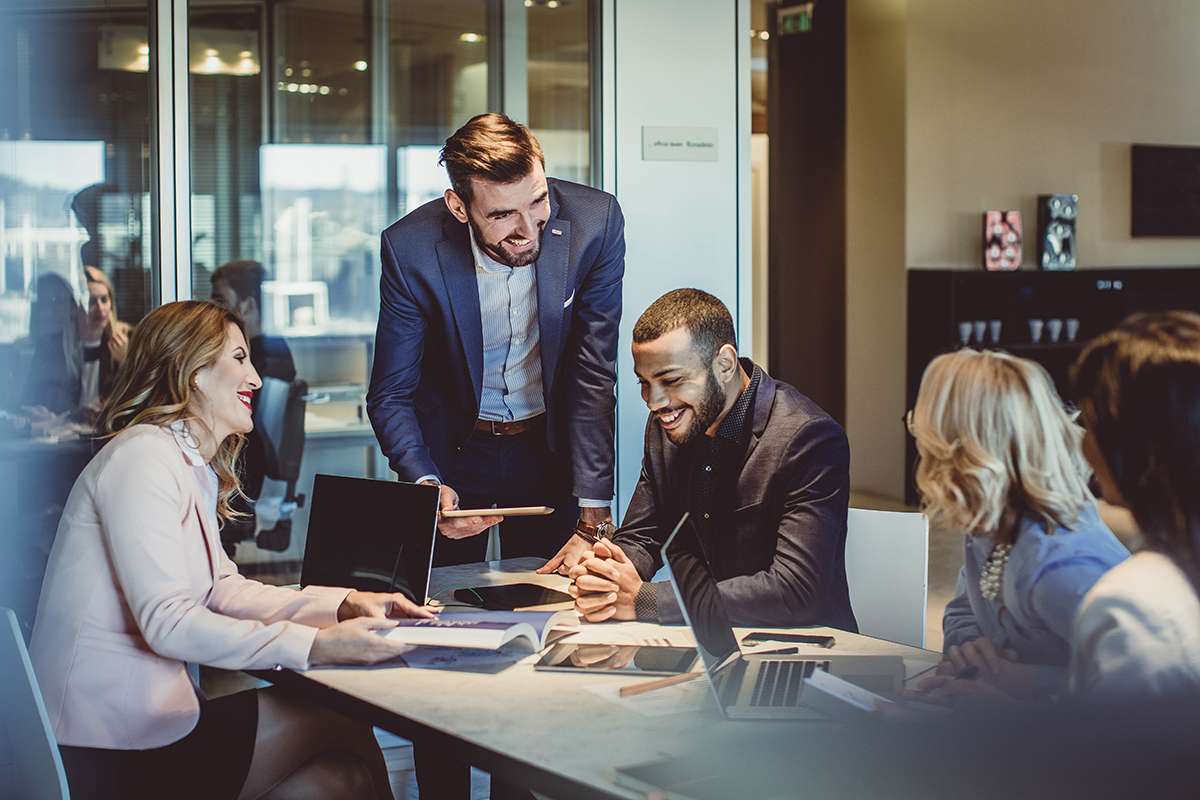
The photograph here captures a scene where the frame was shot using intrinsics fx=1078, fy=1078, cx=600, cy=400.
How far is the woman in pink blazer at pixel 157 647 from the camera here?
1.77 metres

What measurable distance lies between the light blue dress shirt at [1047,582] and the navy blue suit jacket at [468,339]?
1.25 meters

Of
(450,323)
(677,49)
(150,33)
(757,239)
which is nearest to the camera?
(450,323)

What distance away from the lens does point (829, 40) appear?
26.1 feet

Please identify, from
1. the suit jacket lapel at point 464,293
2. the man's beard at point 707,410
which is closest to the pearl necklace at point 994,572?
the man's beard at point 707,410

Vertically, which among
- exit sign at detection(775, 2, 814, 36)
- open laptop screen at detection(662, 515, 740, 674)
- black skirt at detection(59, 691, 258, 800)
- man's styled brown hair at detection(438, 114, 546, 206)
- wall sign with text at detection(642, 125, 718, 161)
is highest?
exit sign at detection(775, 2, 814, 36)

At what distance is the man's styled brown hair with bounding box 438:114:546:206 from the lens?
2496 mm

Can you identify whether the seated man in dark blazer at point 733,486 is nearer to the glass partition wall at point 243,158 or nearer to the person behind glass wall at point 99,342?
the glass partition wall at point 243,158

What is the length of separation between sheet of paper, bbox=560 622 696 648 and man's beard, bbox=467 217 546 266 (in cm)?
99

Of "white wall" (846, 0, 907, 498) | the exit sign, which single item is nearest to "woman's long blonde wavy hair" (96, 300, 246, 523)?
"white wall" (846, 0, 907, 498)

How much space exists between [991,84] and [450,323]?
6176 mm

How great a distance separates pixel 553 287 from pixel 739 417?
71 centimetres

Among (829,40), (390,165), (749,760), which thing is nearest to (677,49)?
(390,165)

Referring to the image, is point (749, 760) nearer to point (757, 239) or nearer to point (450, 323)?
point (450, 323)

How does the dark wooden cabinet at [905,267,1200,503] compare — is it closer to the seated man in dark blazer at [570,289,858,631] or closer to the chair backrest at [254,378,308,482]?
the chair backrest at [254,378,308,482]
